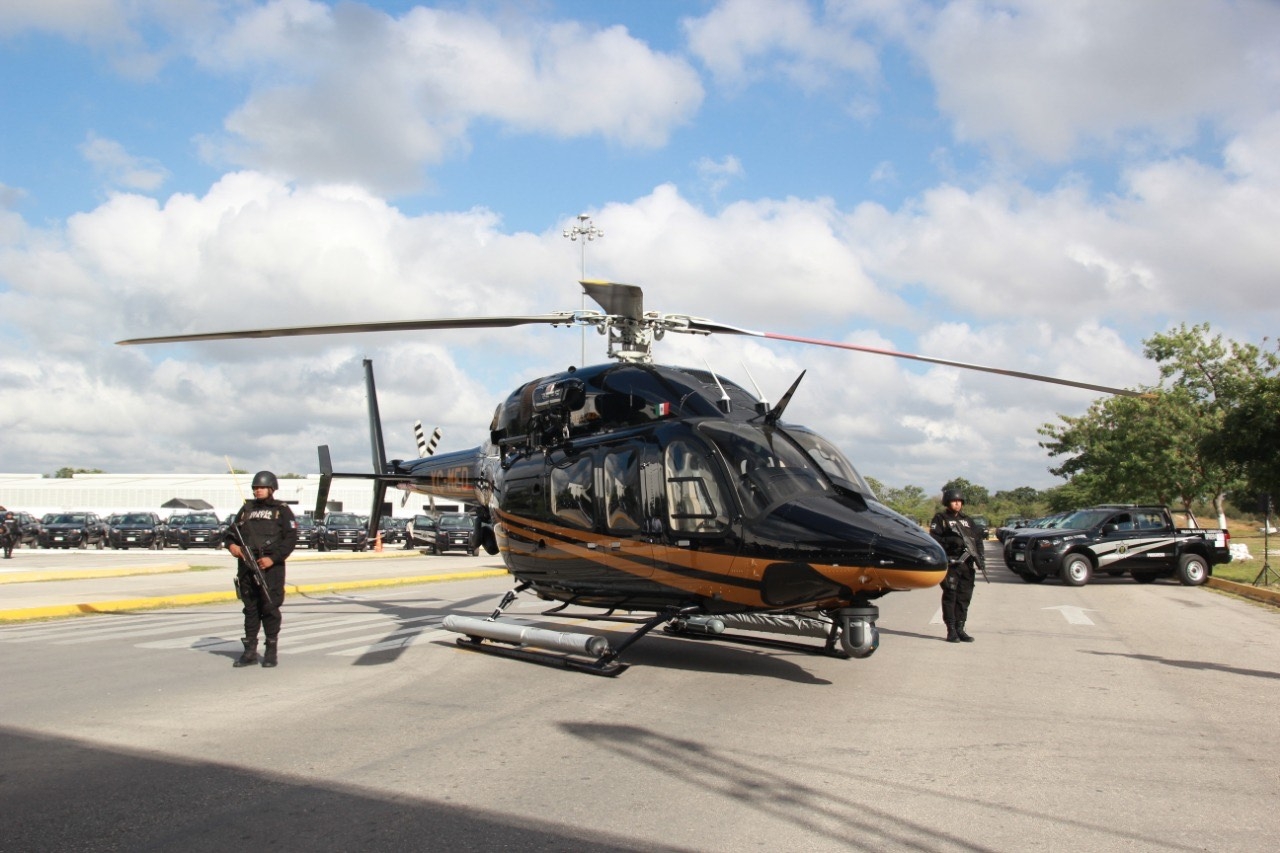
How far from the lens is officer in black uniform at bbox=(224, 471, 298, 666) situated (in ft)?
29.6

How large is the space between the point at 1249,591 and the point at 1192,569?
296 centimetres

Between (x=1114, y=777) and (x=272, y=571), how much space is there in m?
7.26

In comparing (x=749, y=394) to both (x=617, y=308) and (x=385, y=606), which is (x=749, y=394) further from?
(x=385, y=606)

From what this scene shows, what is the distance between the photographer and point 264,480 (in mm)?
9477

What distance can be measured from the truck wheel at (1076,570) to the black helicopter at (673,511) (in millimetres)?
14133

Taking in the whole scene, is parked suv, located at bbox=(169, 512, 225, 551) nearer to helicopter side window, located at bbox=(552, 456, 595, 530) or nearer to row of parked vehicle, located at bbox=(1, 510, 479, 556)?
row of parked vehicle, located at bbox=(1, 510, 479, 556)

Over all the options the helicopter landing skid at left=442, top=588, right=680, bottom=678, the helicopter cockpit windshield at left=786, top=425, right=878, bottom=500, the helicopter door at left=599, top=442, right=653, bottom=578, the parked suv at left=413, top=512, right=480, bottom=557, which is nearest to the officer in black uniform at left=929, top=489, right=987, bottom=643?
the helicopter cockpit windshield at left=786, top=425, right=878, bottom=500

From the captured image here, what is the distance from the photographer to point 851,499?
333 inches

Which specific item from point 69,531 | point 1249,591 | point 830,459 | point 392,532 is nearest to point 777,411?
point 830,459

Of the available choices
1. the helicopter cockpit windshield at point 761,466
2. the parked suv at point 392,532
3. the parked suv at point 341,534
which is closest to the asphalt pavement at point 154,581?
the helicopter cockpit windshield at point 761,466

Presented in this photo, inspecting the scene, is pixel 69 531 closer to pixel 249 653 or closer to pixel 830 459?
pixel 249 653

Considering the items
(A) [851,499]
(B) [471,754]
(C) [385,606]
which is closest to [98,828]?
(B) [471,754]

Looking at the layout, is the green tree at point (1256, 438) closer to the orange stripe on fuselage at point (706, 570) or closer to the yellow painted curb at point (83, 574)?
the orange stripe on fuselage at point (706, 570)

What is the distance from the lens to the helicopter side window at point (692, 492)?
8.50 metres
